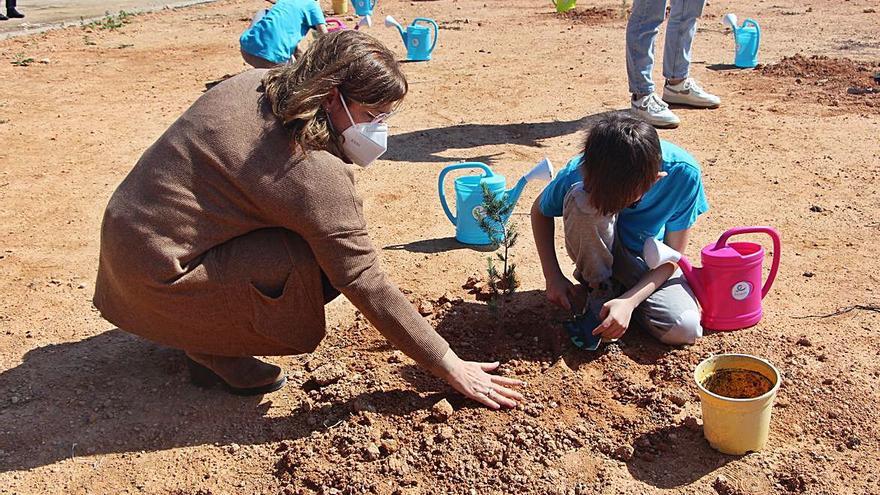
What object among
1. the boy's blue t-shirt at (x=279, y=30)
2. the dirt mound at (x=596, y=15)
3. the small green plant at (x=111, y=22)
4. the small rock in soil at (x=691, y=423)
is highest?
the boy's blue t-shirt at (x=279, y=30)

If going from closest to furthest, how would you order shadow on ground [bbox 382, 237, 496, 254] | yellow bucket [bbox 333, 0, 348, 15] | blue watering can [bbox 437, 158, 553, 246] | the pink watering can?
the pink watering can, blue watering can [bbox 437, 158, 553, 246], shadow on ground [bbox 382, 237, 496, 254], yellow bucket [bbox 333, 0, 348, 15]

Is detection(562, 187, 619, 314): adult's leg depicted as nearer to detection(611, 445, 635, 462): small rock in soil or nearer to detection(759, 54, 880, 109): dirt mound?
detection(611, 445, 635, 462): small rock in soil

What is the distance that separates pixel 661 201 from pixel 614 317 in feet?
1.64

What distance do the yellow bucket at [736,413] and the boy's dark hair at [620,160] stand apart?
59 cm

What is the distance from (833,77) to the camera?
22.1ft

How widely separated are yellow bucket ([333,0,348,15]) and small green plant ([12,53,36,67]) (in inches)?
159

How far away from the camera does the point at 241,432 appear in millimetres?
2729

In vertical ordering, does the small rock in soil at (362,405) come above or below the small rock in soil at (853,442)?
above

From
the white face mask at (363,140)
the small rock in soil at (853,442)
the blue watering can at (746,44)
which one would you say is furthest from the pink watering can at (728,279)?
the blue watering can at (746,44)

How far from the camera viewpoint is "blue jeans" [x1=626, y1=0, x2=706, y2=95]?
18.7 feet

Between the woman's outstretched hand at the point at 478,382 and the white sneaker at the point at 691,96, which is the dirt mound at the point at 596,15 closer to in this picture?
the white sneaker at the point at 691,96

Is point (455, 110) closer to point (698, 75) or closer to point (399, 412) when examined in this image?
point (698, 75)

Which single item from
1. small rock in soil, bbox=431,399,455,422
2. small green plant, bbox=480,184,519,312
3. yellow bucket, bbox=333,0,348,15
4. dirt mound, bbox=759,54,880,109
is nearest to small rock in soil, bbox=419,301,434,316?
small green plant, bbox=480,184,519,312

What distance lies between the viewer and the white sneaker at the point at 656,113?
5.65 metres
